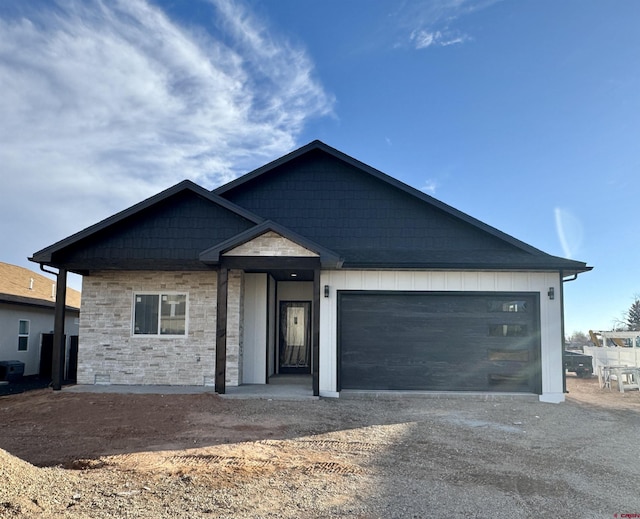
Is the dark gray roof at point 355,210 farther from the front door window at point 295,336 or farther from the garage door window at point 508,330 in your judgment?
the front door window at point 295,336

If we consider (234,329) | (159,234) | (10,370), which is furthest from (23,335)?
(234,329)

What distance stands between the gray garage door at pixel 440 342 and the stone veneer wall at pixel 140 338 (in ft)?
9.81

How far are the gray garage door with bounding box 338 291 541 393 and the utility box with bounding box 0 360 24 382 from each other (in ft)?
31.6

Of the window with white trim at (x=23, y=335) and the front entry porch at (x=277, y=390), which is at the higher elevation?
the window with white trim at (x=23, y=335)

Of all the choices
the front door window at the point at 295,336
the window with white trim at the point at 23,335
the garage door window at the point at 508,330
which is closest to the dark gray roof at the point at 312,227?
the garage door window at the point at 508,330

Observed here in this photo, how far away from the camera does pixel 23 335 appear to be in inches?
626

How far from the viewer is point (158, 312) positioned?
1229 centimetres

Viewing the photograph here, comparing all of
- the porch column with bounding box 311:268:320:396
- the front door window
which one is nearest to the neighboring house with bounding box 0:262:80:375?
the front door window

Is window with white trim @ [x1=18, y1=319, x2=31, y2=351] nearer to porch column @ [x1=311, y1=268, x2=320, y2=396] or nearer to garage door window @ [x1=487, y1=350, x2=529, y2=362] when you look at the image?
porch column @ [x1=311, y1=268, x2=320, y2=396]

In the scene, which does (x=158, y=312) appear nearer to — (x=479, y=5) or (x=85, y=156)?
(x=85, y=156)

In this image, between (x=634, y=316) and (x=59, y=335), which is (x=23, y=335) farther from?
(x=634, y=316)

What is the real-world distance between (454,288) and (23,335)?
13490 millimetres

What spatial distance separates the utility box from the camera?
13.9 metres

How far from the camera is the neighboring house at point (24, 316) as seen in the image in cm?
1501
